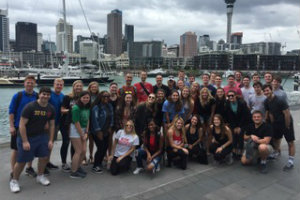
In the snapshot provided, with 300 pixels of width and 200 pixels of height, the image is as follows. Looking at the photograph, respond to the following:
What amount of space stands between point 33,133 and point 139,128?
179cm

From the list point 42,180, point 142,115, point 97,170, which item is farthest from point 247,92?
point 42,180

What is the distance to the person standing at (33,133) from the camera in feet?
9.89

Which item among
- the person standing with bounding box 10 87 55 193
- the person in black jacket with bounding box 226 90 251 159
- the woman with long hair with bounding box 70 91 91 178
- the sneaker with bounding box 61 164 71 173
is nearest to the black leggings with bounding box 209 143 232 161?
the person in black jacket with bounding box 226 90 251 159

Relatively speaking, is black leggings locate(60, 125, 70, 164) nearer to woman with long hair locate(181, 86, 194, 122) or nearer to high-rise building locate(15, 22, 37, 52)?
woman with long hair locate(181, 86, 194, 122)

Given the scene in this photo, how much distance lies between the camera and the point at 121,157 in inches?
149

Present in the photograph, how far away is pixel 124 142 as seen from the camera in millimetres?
3852

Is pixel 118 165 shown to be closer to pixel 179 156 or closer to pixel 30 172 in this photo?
pixel 179 156

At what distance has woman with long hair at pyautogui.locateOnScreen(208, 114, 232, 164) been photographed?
412 cm

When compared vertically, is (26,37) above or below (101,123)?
above

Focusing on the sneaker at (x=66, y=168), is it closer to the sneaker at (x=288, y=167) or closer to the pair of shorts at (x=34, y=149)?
the pair of shorts at (x=34, y=149)

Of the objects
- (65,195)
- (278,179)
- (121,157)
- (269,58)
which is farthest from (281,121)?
(269,58)

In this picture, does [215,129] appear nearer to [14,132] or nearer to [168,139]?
[168,139]

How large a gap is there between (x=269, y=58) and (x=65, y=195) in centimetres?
13966

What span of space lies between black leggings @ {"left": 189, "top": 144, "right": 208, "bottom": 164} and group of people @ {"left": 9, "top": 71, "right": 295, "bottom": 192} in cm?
2
